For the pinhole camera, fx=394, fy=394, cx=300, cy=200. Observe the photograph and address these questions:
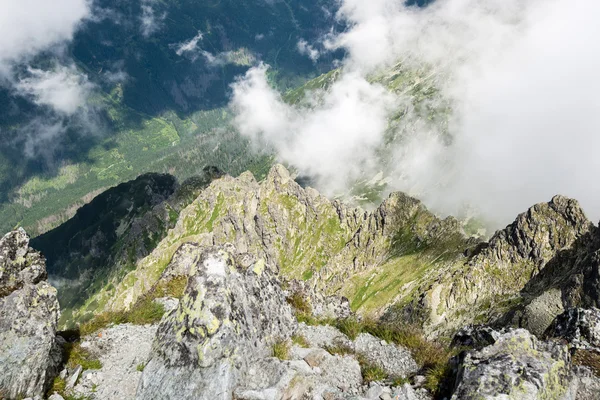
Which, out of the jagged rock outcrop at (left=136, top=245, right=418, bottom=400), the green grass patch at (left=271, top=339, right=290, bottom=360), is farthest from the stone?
the green grass patch at (left=271, top=339, right=290, bottom=360)

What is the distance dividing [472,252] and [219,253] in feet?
525

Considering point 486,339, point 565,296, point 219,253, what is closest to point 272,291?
point 219,253

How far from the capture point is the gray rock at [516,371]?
45.8ft

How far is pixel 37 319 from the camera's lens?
18.7 meters

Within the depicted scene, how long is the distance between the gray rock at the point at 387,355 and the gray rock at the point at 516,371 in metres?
4.15

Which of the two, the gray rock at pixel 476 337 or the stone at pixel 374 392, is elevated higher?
the gray rock at pixel 476 337

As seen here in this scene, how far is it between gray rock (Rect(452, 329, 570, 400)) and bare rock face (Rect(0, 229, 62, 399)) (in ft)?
58.3

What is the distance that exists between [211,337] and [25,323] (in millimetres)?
9056

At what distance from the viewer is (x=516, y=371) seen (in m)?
14.6

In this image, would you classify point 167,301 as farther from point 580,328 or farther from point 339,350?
point 580,328

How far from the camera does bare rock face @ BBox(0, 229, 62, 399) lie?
1705 centimetres

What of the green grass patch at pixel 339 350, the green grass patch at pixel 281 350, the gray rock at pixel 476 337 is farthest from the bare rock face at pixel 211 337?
the gray rock at pixel 476 337

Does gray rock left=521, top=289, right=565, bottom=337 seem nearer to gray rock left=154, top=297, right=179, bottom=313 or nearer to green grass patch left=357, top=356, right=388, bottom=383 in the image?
green grass patch left=357, top=356, right=388, bottom=383

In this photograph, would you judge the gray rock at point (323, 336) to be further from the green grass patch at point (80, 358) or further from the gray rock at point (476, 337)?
the green grass patch at point (80, 358)
